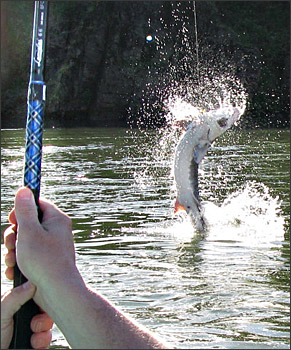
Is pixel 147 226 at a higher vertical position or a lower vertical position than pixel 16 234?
lower

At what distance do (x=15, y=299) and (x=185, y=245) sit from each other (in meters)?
6.53

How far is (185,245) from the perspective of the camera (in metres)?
8.45

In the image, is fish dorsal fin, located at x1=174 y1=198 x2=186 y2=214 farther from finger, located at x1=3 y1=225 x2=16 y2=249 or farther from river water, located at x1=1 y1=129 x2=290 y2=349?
finger, located at x1=3 y1=225 x2=16 y2=249

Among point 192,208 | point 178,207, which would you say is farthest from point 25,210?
point 192,208

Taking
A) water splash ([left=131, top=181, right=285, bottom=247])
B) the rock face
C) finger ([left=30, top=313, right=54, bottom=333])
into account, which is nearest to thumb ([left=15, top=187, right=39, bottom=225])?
finger ([left=30, top=313, right=54, bottom=333])

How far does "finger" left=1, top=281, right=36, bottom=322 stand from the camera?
6.40 ft

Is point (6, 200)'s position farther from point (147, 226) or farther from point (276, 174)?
point (276, 174)

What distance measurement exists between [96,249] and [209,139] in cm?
195

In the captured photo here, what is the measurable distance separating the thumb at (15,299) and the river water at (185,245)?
9.84 feet

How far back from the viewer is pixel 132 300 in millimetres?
6070

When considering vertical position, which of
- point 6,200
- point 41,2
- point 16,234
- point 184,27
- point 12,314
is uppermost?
point 184,27

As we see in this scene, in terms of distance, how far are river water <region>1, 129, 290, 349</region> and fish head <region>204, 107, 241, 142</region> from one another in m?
1.13

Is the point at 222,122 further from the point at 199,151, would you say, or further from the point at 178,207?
the point at 178,207

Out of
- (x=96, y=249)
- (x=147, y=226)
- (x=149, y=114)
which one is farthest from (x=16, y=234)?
(x=149, y=114)
